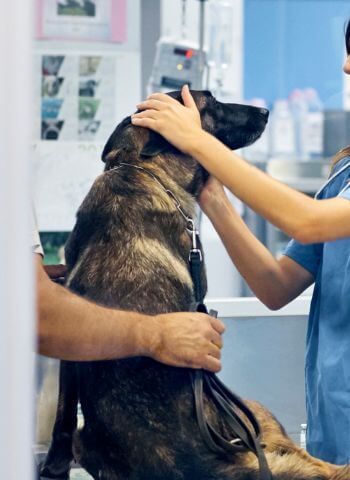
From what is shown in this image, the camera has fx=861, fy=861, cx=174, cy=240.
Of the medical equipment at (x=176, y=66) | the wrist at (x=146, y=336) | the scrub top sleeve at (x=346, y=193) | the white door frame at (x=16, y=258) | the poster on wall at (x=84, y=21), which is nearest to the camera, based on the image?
the white door frame at (x=16, y=258)

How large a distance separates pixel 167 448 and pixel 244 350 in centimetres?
69

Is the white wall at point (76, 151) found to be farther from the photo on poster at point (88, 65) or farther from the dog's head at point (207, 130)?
the dog's head at point (207, 130)

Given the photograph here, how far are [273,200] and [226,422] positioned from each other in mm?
352

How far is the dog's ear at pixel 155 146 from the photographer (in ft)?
4.81

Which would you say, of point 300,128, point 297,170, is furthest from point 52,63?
point 300,128

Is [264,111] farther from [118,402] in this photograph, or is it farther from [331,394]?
[118,402]

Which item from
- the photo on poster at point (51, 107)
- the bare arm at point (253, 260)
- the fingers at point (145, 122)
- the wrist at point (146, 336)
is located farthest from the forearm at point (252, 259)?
the photo on poster at point (51, 107)

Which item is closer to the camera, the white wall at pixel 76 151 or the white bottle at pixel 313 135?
the white wall at pixel 76 151

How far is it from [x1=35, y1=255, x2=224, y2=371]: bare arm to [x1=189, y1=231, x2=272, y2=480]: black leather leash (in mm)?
32

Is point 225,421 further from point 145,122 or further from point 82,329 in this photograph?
point 145,122

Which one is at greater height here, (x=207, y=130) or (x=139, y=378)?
(x=207, y=130)

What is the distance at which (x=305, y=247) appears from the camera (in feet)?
5.31

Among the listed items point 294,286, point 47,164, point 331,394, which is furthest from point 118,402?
point 47,164

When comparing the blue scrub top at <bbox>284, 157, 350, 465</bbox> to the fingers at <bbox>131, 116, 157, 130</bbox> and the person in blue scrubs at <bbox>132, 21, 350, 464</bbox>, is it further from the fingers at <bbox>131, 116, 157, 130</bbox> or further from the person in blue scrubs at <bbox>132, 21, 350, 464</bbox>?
the fingers at <bbox>131, 116, 157, 130</bbox>
